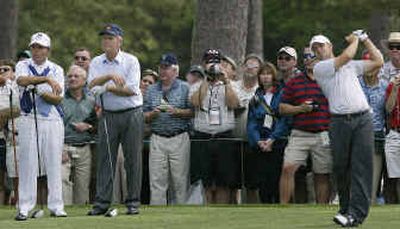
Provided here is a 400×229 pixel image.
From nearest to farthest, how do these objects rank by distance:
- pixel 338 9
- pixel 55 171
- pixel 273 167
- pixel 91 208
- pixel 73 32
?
pixel 55 171 < pixel 91 208 < pixel 273 167 < pixel 338 9 < pixel 73 32

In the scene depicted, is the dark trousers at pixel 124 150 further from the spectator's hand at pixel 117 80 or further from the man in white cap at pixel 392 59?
the man in white cap at pixel 392 59

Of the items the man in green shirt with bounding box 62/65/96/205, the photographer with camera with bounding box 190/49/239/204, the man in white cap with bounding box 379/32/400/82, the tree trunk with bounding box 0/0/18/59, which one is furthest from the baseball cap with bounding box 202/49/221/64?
the tree trunk with bounding box 0/0/18/59

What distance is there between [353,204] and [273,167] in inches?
177

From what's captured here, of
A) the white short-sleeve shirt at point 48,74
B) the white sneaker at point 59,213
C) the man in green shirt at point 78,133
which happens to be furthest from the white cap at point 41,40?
the man in green shirt at point 78,133

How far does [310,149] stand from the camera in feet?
68.1

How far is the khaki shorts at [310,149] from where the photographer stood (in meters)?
Result: 20.7

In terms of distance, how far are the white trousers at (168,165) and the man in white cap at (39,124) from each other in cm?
312

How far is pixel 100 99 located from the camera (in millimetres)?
18797

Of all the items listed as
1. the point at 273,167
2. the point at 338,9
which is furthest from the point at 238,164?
the point at 338,9

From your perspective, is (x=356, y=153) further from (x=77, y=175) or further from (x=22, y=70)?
(x=77, y=175)

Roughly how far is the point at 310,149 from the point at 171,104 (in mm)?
2094

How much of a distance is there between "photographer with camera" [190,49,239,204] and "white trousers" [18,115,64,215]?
3233mm

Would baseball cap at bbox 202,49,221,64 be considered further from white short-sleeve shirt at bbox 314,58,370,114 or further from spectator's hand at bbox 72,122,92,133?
white short-sleeve shirt at bbox 314,58,370,114

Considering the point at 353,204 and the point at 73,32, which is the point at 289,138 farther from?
the point at 73,32
